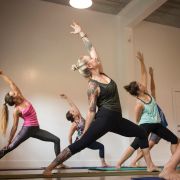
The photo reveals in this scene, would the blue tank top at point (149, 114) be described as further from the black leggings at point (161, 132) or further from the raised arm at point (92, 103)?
the raised arm at point (92, 103)

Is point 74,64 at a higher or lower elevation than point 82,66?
higher

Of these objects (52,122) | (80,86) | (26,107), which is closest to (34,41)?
(80,86)

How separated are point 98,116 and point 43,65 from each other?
3431 mm

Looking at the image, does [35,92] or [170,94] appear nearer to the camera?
[35,92]

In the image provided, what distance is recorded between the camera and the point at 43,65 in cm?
597

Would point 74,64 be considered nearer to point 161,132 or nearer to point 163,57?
point 161,132

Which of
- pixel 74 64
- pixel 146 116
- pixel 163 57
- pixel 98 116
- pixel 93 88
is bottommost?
pixel 98 116

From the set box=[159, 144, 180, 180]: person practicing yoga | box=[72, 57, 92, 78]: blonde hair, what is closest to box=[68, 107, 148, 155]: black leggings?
box=[72, 57, 92, 78]: blonde hair

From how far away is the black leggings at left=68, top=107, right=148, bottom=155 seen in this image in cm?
266

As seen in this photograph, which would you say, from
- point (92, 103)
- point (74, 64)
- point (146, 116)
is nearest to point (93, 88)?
point (92, 103)

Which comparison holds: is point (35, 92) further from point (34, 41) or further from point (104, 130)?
point (104, 130)

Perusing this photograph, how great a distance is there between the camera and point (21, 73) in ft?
19.0

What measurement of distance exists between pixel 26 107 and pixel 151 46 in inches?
157

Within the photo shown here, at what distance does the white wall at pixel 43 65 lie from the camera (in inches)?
225
